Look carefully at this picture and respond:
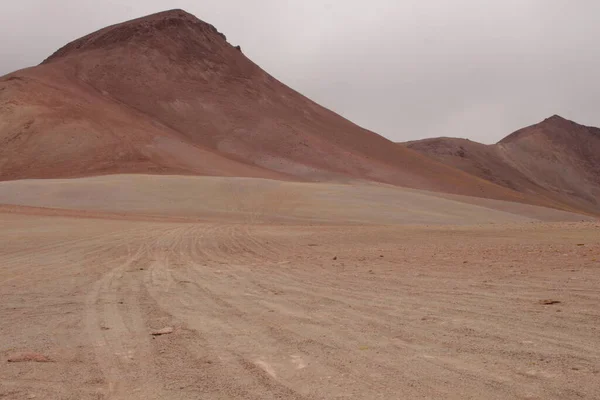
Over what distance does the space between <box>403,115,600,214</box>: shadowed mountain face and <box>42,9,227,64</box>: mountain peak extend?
5730 cm

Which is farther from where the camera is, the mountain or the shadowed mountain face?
the shadowed mountain face

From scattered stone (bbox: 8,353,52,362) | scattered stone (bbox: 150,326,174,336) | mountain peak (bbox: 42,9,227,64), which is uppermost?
mountain peak (bbox: 42,9,227,64)

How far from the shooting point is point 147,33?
11081 centimetres

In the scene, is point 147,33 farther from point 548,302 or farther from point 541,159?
point 548,302

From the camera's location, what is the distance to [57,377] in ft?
17.2

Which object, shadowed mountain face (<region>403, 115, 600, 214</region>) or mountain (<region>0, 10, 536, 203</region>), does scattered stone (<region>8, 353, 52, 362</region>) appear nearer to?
mountain (<region>0, 10, 536, 203</region>)

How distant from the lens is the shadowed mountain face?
445ft

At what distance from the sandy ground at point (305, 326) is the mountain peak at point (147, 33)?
335 feet

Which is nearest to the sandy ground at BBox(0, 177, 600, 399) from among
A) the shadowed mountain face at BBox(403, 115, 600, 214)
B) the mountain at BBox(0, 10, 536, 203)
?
the mountain at BBox(0, 10, 536, 203)

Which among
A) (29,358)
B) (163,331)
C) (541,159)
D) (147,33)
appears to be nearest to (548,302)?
(163,331)

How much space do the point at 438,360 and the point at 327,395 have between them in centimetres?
134

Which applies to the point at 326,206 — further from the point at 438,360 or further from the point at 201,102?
the point at 201,102

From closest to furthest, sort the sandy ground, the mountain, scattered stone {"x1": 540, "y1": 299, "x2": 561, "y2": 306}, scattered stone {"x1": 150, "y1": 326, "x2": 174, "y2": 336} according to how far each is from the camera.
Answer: the sandy ground → scattered stone {"x1": 150, "y1": 326, "x2": 174, "y2": 336} → scattered stone {"x1": 540, "y1": 299, "x2": 561, "y2": 306} → the mountain

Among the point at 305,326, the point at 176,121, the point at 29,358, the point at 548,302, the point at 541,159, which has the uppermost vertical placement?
the point at 541,159
